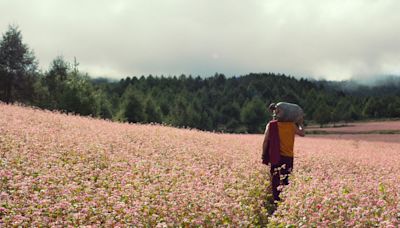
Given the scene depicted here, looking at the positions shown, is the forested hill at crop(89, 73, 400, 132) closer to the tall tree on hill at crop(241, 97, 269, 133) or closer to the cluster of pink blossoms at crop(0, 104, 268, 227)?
the tall tree on hill at crop(241, 97, 269, 133)

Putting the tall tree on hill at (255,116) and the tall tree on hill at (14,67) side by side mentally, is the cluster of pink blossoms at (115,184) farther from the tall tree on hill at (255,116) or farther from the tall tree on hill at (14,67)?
the tall tree on hill at (255,116)

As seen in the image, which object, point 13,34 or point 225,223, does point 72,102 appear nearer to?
point 13,34

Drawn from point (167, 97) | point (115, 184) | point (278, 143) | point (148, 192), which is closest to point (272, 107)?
point (278, 143)

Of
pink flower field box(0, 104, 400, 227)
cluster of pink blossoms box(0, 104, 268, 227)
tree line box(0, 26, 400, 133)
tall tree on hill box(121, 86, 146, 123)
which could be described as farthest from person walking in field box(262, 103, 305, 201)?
tall tree on hill box(121, 86, 146, 123)

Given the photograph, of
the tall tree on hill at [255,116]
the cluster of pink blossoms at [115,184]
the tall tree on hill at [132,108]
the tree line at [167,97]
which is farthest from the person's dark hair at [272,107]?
the tall tree on hill at [255,116]

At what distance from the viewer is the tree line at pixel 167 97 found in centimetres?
4706

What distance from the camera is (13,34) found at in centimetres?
4788

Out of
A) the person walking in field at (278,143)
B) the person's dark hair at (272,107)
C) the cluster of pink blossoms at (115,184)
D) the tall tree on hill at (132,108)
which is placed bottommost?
the cluster of pink blossoms at (115,184)

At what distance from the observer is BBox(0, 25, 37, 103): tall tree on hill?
46.3 meters

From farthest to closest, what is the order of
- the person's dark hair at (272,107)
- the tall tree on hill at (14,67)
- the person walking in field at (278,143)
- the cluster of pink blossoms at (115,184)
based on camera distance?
the tall tree on hill at (14,67) < the person's dark hair at (272,107) < the person walking in field at (278,143) < the cluster of pink blossoms at (115,184)

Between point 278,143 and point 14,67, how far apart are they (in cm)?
4225

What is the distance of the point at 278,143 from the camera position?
10.8m

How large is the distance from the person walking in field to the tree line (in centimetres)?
3761

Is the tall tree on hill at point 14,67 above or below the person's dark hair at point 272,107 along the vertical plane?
above
